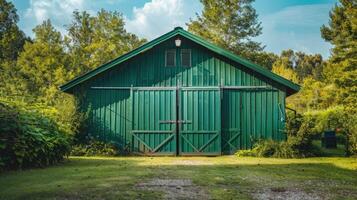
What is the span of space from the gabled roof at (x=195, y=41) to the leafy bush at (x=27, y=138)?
382cm

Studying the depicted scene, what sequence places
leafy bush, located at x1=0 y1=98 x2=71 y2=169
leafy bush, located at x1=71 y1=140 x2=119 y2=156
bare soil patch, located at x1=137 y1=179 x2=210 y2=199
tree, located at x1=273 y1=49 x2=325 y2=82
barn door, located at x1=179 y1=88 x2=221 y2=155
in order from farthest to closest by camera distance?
tree, located at x1=273 y1=49 x2=325 y2=82, barn door, located at x1=179 y1=88 x2=221 y2=155, leafy bush, located at x1=71 y1=140 x2=119 y2=156, leafy bush, located at x1=0 y1=98 x2=71 y2=169, bare soil patch, located at x1=137 y1=179 x2=210 y2=199

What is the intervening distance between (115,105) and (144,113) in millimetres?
1213

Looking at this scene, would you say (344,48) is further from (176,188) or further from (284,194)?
(176,188)

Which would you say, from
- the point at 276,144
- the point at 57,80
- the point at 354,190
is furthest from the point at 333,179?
the point at 57,80

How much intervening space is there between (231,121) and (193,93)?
1853 mm

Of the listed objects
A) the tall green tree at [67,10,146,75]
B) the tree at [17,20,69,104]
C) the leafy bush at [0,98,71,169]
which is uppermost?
the tall green tree at [67,10,146,75]

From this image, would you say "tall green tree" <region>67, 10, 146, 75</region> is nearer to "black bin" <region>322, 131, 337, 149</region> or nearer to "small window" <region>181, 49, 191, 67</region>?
"small window" <region>181, 49, 191, 67</region>

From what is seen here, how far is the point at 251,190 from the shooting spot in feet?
25.3

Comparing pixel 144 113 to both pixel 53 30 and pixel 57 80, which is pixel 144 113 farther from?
pixel 53 30

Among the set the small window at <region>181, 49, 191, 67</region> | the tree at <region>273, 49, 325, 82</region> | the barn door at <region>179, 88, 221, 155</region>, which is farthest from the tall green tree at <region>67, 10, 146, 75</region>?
the tree at <region>273, 49, 325, 82</region>

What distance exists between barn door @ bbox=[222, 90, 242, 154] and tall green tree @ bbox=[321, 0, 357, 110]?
709 cm

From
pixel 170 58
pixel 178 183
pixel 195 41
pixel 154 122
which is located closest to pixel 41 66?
pixel 170 58

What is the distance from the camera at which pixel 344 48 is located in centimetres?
2795

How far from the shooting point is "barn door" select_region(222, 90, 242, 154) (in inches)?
657
